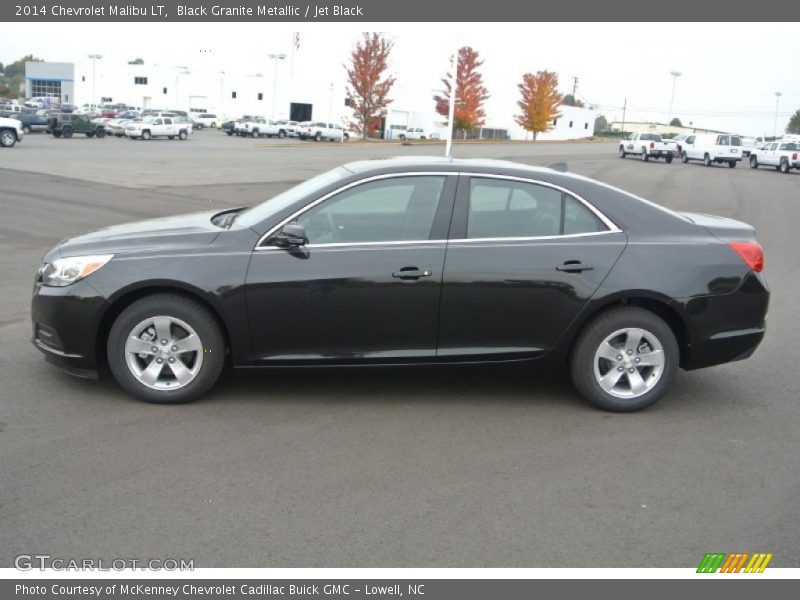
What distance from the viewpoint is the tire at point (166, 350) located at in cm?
561

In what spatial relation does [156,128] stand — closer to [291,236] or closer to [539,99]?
[539,99]

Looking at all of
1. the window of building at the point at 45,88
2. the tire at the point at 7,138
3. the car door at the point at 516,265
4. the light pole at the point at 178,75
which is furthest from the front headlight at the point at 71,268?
the window of building at the point at 45,88

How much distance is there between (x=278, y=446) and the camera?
5.09 meters

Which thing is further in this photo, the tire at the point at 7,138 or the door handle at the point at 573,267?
the tire at the point at 7,138

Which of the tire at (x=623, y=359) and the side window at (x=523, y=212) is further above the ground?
the side window at (x=523, y=212)

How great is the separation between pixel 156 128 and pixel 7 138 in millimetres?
21907

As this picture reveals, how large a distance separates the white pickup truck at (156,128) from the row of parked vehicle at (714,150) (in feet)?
101

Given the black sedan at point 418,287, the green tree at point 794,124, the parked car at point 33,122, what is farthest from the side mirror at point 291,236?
the green tree at point 794,124

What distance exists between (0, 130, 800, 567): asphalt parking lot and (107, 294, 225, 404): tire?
15 centimetres

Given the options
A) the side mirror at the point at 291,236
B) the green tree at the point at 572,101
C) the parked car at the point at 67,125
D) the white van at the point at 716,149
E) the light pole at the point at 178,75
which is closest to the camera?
the side mirror at the point at 291,236

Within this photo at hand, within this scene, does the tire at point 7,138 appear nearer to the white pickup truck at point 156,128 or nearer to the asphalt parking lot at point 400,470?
the white pickup truck at point 156,128

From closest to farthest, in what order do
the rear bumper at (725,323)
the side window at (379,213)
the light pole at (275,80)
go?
1. the side window at (379,213)
2. the rear bumper at (725,323)
3. the light pole at (275,80)

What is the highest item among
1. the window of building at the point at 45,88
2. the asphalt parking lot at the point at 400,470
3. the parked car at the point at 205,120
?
the window of building at the point at 45,88

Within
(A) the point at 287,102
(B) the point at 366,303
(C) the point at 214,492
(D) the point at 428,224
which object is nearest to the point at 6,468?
(C) the point at 214,492
